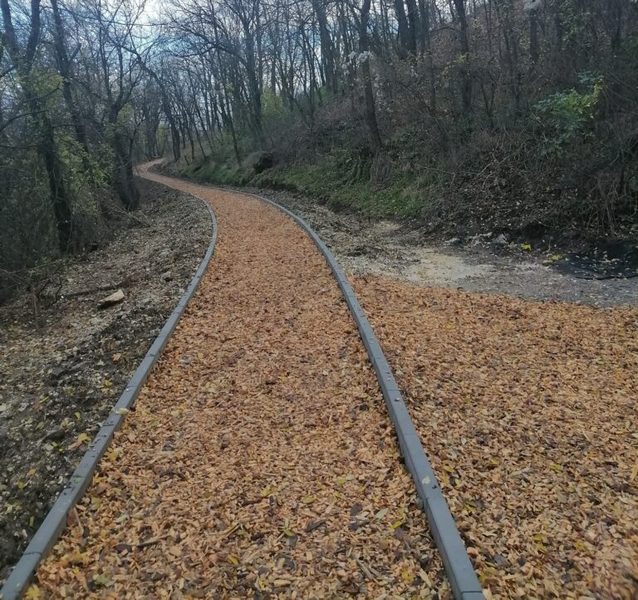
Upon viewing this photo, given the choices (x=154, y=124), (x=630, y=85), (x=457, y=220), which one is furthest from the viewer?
(x=154, y=124)

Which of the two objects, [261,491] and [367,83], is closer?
[261,491]

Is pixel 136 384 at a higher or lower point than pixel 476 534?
higher

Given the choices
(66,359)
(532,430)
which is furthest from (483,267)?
(66,359)

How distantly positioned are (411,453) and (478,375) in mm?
1691

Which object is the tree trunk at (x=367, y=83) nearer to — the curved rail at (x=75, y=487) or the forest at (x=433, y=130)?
the forest at (x=433, y=130)

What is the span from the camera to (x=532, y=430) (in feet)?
13.1

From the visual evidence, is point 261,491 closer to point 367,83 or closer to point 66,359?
point 66,359

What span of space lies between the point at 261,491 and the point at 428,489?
114 centimetres

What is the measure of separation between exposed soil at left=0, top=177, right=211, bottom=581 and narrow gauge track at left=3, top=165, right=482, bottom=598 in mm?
481

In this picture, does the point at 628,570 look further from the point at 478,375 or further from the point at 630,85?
the point at 630,85

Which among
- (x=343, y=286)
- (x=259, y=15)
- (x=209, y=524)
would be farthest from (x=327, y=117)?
A: (x=209, y=524)

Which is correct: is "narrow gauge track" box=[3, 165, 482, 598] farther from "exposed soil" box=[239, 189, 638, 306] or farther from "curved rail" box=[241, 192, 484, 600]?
"exposed soil" box=[239, 189, 638, 306]

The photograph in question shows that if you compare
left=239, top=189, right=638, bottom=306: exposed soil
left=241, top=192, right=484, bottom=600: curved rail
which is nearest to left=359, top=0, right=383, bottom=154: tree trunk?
left=239, top=189, right=638, bottom=306: exposed soil

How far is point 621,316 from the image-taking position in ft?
21.1
